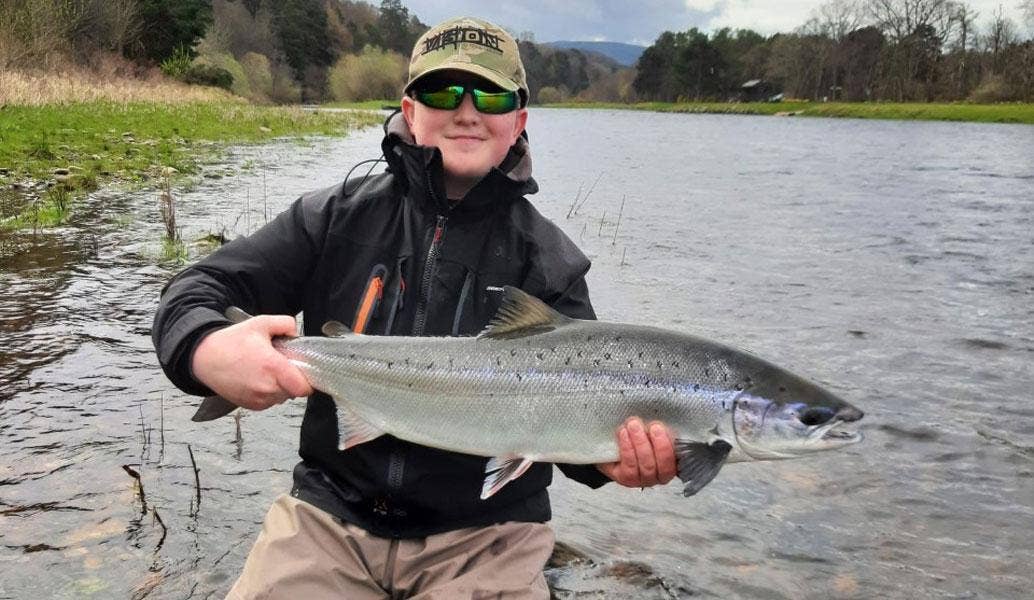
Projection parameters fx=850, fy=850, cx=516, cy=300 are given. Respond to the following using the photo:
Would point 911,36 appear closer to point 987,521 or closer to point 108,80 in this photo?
point 108,80

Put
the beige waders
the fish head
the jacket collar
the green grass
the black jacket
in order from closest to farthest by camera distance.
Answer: the beige waders
the fish head
the black jacket
the jacket collar
the green grass

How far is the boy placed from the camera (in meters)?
2.88

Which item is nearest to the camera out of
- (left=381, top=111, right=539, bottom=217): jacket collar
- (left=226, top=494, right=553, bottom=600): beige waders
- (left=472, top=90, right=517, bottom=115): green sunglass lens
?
(left=226, top=494, right=553, bottom=600): beige waders

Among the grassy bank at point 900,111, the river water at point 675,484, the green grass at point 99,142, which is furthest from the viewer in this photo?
the grassy bank at point 900,111

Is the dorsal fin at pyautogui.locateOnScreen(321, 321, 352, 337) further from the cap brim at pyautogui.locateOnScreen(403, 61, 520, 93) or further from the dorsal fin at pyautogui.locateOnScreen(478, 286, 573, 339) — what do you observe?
the cap brim at pyautogui.locateOnScreen(403, 61, 520, 93)

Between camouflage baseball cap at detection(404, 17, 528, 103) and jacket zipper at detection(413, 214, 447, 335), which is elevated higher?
camouflage baseball cap at detection(404, 17, 528, 103)

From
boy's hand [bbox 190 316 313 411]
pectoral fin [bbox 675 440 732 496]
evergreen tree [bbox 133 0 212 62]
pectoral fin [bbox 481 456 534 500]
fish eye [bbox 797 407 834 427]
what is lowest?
pectoral fin [bbox 481 456 534 500]

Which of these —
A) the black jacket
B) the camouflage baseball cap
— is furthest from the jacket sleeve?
the camouflage baseball cap

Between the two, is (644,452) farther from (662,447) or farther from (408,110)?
(408,110)

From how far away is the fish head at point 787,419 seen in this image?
2975mm

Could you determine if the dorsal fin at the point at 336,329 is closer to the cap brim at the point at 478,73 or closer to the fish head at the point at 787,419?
the cap brim at the point at 478,73

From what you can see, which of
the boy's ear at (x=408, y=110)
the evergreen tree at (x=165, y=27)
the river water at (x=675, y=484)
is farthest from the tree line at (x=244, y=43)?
the boy's ear at (x=408, y=110)

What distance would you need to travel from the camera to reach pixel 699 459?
9.64ft

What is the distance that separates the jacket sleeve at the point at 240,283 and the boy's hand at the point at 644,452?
1.41m
